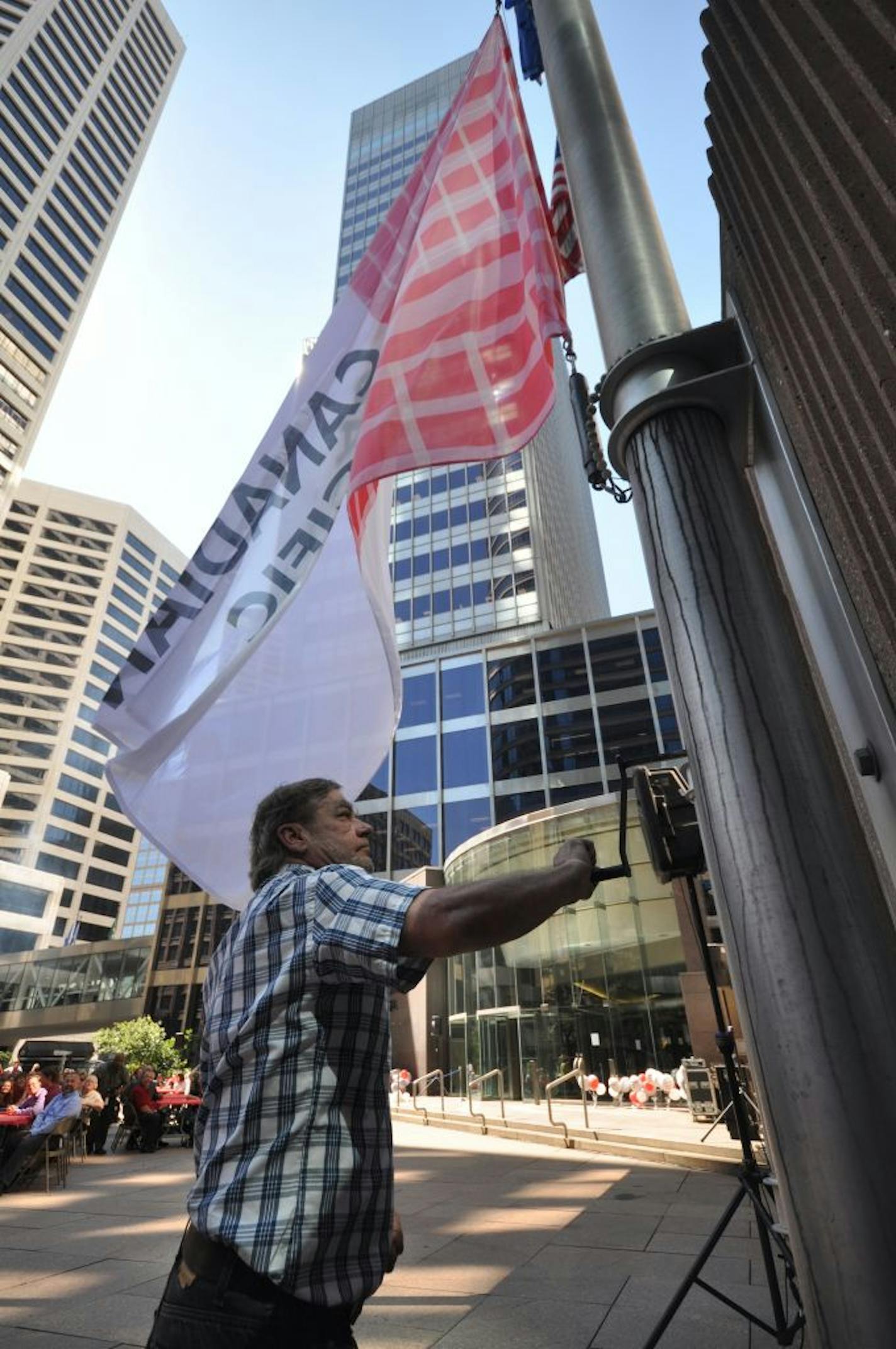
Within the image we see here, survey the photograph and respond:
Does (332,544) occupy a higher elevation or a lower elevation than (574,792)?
lower

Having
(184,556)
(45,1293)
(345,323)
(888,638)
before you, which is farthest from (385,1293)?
(184,556)

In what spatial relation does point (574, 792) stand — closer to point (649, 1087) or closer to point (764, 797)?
point (649, 1087)

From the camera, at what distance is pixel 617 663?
162ft

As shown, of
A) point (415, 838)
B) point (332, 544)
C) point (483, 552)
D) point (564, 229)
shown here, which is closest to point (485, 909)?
point (332, 544)

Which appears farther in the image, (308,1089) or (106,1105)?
(106,1105)

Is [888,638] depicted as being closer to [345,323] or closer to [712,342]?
[712,342]

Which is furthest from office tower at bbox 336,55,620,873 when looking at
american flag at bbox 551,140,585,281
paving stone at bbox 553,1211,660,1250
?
paving stone at bbox 553,1211,660,1250

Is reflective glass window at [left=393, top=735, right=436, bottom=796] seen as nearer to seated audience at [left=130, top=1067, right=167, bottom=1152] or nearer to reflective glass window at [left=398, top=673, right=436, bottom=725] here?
reflective glass window at [left=398, top=673, right=436, bottom=725]

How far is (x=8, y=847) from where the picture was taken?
284 ft

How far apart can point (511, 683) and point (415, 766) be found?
29.6ft

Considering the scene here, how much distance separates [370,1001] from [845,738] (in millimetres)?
1561

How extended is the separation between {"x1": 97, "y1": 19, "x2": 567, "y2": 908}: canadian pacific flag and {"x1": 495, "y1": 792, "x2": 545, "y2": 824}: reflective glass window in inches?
1675

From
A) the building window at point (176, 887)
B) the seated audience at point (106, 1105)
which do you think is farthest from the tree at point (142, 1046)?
the building window at point (176, 887)

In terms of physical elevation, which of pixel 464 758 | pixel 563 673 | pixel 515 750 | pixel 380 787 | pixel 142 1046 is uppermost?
pixel 563 673
